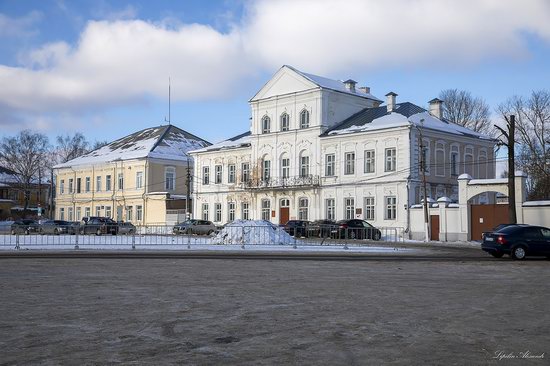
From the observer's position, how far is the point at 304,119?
63781 millimetres

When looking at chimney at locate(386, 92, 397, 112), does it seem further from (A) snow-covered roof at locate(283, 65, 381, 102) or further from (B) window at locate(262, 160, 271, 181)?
(B) window at locate(262, 160, 271, 181)

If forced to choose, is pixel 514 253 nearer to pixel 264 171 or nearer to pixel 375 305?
pixel 375 305

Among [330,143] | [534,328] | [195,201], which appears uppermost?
[330,143]

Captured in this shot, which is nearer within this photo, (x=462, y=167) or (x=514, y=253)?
(x=514, y=253)

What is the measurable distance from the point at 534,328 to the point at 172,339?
18.2 feet

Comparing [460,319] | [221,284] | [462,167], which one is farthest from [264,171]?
[460,319]

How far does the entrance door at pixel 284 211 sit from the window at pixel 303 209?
55.1 inches

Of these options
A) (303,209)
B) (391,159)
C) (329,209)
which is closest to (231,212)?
(303,209)

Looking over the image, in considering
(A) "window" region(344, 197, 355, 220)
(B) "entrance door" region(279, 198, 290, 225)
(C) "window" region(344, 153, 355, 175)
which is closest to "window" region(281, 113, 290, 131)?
(B) "entrance door" region(279, 198, 290, 225)

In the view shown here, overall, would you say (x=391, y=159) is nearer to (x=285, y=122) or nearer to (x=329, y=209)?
(x=329, y=209)

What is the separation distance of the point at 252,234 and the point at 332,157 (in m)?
24.3

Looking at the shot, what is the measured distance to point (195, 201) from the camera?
7375cm

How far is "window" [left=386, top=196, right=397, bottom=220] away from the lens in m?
→ 55.5

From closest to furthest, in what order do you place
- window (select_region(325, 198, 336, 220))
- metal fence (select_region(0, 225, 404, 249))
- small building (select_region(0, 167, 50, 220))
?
metal fence (select_region(0, 225, 404, 249)), window (select_region(325, 198, 336, 220)), small building (select_region(0, 167, 50, 220))
